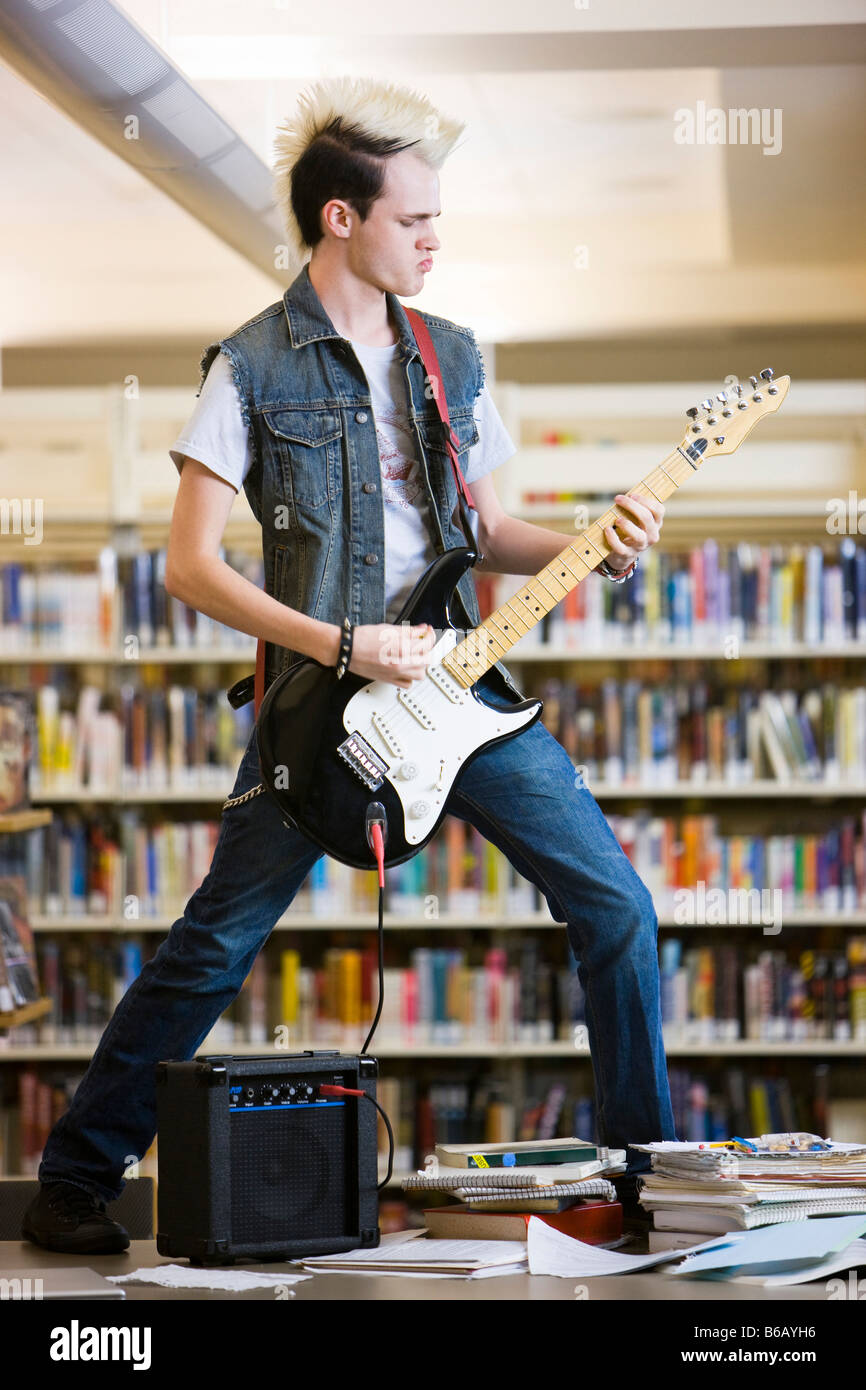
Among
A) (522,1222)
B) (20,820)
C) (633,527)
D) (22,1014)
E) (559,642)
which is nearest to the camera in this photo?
(522,1222)

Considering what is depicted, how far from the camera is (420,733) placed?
1.68 meters

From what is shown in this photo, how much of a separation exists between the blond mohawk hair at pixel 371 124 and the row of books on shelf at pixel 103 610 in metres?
2.38

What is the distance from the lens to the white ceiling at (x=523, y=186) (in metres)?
3.04

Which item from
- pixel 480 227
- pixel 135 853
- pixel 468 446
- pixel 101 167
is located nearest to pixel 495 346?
pixel 480 227

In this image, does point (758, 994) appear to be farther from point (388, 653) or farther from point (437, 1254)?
point (388, 653)

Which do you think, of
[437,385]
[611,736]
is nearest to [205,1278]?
[437,385]

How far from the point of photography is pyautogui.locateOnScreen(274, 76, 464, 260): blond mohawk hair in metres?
1.75

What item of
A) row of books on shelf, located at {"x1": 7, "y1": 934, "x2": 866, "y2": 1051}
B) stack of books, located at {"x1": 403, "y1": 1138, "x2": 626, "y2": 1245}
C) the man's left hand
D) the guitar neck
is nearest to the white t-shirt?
the guitar neck

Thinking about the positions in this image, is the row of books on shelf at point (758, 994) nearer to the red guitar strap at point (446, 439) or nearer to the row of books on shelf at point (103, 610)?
the row of books on shelf at point (103, 610)

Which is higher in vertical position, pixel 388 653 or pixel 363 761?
pixel 388 653

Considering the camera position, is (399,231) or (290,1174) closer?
(290,1174)

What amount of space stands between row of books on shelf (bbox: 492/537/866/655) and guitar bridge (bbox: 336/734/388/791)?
2.40 meters

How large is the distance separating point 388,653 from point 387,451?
0.31 m

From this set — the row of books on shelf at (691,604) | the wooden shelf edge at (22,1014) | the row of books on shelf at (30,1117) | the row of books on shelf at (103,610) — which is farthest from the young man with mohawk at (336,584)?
the row of books on shelf at (30,1117)
